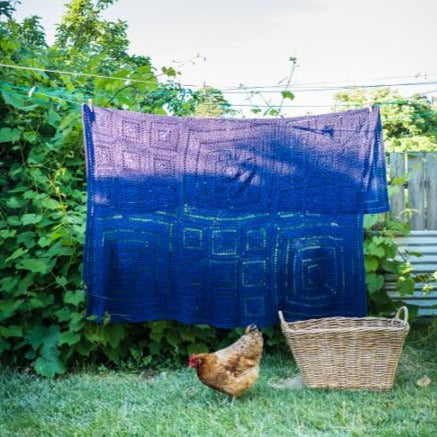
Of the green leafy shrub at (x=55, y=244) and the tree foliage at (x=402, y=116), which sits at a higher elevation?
the tree foliage at (x=402, y=116)

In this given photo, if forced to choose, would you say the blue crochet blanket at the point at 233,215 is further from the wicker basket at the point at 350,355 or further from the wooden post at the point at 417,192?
the wooden post at the point at 417,192

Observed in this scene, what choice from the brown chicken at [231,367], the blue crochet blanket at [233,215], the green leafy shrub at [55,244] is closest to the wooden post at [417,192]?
the green leafy shrub at [55,244]

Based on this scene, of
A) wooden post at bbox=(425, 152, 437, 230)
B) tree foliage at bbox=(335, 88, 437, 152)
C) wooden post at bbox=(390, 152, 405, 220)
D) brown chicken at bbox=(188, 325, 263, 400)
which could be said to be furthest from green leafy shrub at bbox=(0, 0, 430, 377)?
tree foliage at bbox=(335, 88, 437, 152)

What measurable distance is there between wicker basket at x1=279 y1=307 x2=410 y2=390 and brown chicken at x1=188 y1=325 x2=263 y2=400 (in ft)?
1.27

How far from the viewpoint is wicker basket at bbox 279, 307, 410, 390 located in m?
3.29

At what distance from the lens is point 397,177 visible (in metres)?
4.69

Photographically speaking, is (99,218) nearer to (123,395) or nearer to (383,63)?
(123,395)

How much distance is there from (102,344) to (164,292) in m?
0.56

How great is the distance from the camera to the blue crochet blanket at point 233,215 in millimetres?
3729

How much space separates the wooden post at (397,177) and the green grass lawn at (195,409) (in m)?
1.41

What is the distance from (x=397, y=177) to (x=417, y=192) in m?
0.25

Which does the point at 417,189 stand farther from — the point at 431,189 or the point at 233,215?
the point at 233,215

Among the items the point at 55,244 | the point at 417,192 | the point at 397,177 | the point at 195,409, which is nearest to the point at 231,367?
the point at 195,409

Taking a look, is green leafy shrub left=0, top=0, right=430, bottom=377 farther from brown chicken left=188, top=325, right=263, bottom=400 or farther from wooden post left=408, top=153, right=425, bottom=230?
brown chicken left=188, top=325, right=263, bottom=400
